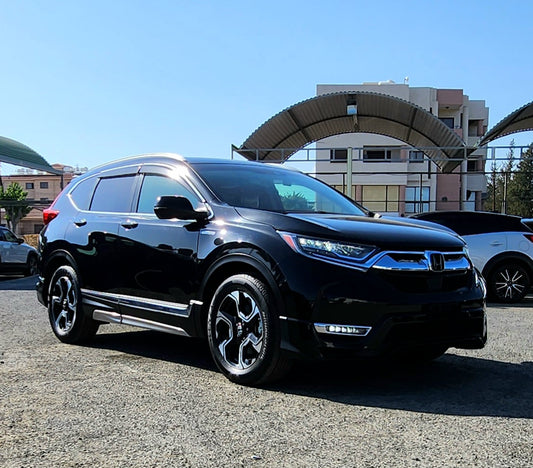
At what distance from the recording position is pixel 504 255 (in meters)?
10.7

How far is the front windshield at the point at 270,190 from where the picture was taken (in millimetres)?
5332

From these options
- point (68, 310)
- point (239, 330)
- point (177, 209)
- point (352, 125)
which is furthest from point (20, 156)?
point (239, 330)

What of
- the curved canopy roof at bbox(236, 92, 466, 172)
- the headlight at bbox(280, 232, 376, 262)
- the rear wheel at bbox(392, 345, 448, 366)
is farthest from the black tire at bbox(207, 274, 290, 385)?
the curved canopy roof at bbox(236, 92, 466, 172)

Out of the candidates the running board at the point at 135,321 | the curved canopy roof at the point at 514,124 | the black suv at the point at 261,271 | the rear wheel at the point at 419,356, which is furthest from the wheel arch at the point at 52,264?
the curved canopy roof at the point at 514,124

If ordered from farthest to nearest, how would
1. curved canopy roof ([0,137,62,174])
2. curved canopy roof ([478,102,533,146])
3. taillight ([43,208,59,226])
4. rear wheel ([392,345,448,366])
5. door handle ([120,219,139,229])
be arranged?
curved canopy roof ([0,137,62,174]) → curved canopy roof ([478,102,533,146]) → taillight ([43,208,59,226]) → door handle ([120,219,139,229]) → rear wheel ([392,345,448,366])

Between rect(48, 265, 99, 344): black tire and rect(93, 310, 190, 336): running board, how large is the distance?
0.25 meters

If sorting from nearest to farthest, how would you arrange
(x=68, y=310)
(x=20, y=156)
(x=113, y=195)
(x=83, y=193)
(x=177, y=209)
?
(x=177, y=209), (x=113, y=195), (x=68, y=310), (x=83, y=193), (x=20, y=156)

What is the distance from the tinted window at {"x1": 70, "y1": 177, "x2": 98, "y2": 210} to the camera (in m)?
6.56

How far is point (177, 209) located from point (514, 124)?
57.1 ft

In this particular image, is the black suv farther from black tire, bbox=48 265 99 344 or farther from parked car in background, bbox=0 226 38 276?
parked car in background, bbox=0 226 38 276

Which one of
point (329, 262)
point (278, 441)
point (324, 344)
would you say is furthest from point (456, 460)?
point (329, 262)

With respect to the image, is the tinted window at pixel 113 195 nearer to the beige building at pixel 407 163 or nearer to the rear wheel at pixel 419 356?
the rear wheel at pixel 419 356

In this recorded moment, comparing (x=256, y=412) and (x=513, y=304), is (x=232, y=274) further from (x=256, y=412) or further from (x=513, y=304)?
(x=513, y=304)

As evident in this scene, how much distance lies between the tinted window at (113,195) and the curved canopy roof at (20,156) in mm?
17767
